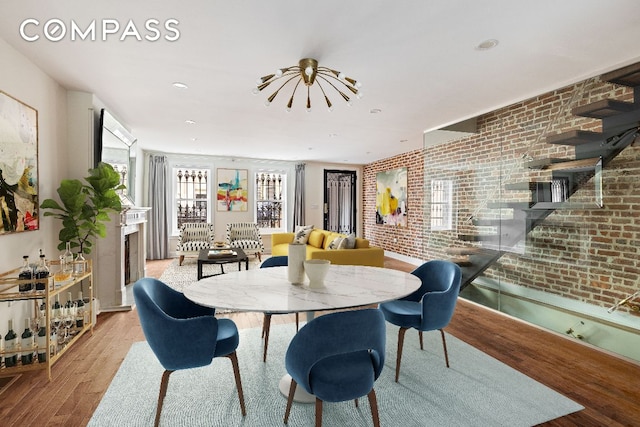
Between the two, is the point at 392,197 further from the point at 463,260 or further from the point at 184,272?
the point at 184,272

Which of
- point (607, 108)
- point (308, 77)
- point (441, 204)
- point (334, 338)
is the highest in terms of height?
point (308, 77)

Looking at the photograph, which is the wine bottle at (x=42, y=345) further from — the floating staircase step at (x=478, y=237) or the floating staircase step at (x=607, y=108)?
the floating staircase step at (x=607, y=108)

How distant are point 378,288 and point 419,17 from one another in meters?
1.73

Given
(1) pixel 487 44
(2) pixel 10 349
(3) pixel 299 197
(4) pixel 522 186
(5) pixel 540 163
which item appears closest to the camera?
(2) pixel 10 349

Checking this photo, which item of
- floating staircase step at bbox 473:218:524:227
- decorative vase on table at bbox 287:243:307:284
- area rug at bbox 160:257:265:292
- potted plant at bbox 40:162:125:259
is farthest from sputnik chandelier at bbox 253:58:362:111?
area rug at bbox 160:257:265:292

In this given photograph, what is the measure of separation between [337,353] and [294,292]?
47 centimetres

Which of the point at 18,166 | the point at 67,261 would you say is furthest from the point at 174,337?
the point at 18,166

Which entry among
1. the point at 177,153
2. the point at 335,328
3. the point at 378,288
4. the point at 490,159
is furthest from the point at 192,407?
the point at 177,153

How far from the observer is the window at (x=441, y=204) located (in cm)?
450

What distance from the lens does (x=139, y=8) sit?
1962mm

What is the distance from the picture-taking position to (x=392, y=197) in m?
7.39

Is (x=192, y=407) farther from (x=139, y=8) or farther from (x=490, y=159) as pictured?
(x=490, y=159)

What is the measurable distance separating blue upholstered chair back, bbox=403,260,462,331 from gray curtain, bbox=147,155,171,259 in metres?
6.15

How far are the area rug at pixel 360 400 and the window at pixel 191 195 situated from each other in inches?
210
